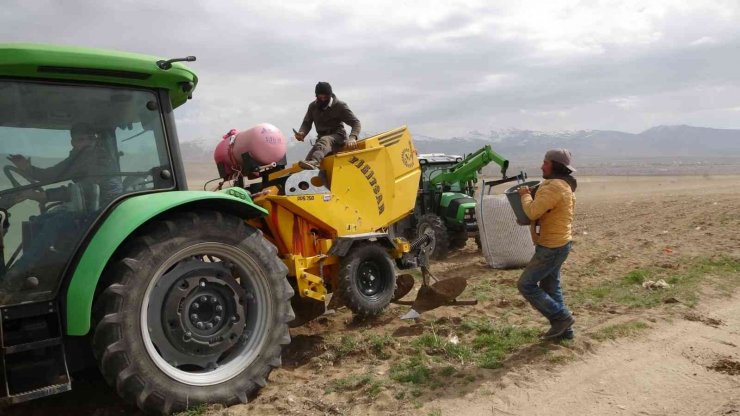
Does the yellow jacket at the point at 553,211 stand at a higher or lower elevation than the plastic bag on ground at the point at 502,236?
higher

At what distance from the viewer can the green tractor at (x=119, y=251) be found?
308cm

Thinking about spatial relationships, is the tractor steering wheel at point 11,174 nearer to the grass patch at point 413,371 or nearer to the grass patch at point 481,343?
the grass patch at point 413,371

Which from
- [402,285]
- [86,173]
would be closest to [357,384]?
[86,173]

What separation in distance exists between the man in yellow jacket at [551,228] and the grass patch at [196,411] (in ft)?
9.09

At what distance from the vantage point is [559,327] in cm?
466

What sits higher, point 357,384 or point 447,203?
point 447,203

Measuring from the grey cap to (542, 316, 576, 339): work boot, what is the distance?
1.27 m

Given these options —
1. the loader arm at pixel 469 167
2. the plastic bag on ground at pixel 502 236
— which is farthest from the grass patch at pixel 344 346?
the loader arm at pixel 469 167

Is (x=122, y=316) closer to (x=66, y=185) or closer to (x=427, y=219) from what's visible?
(x=66, y=185)

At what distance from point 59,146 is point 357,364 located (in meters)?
2.69

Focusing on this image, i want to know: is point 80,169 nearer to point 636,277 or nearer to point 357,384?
point 357,384

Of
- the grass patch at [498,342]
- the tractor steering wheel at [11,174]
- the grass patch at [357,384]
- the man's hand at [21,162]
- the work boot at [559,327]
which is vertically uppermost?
the man's hand at [21,162]

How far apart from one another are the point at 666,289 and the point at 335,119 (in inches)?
172

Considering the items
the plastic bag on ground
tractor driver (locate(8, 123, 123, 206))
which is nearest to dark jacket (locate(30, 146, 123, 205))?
tractor driver (locate(8, 123, 123, 206))
